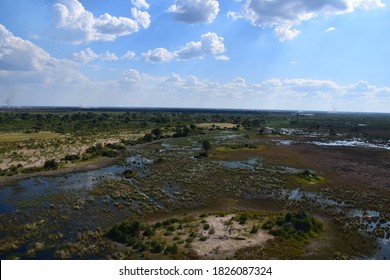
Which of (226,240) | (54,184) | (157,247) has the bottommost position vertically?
(54,184)

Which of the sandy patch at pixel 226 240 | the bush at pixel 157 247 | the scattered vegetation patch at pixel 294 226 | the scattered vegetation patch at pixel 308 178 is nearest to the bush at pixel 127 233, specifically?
the bush at pixel 157 247

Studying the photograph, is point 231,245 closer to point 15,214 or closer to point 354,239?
point 354,239

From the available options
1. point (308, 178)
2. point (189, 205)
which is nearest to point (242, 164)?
point (308, 178)

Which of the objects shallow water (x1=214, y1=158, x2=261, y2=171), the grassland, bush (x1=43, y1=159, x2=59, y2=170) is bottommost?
the grassland

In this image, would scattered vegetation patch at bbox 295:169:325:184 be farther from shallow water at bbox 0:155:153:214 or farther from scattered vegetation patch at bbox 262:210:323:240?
shallow water at bbox 0:155:153:214

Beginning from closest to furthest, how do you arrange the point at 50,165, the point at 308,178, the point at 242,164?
1. the point at 308,178
2. the point at 50,165
3. the point at 242,164

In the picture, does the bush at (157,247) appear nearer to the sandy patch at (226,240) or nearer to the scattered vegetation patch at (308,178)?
the sandy patch at (226,240)

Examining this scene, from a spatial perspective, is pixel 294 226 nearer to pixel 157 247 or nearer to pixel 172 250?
pixel 172 250

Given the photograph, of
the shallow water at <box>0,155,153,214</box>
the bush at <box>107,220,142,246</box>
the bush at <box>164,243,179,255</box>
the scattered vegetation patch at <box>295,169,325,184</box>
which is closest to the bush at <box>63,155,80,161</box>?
the shallow water at <box>0,155,153,214</box>

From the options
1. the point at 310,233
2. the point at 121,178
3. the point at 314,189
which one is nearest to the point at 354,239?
the point at 310,233
